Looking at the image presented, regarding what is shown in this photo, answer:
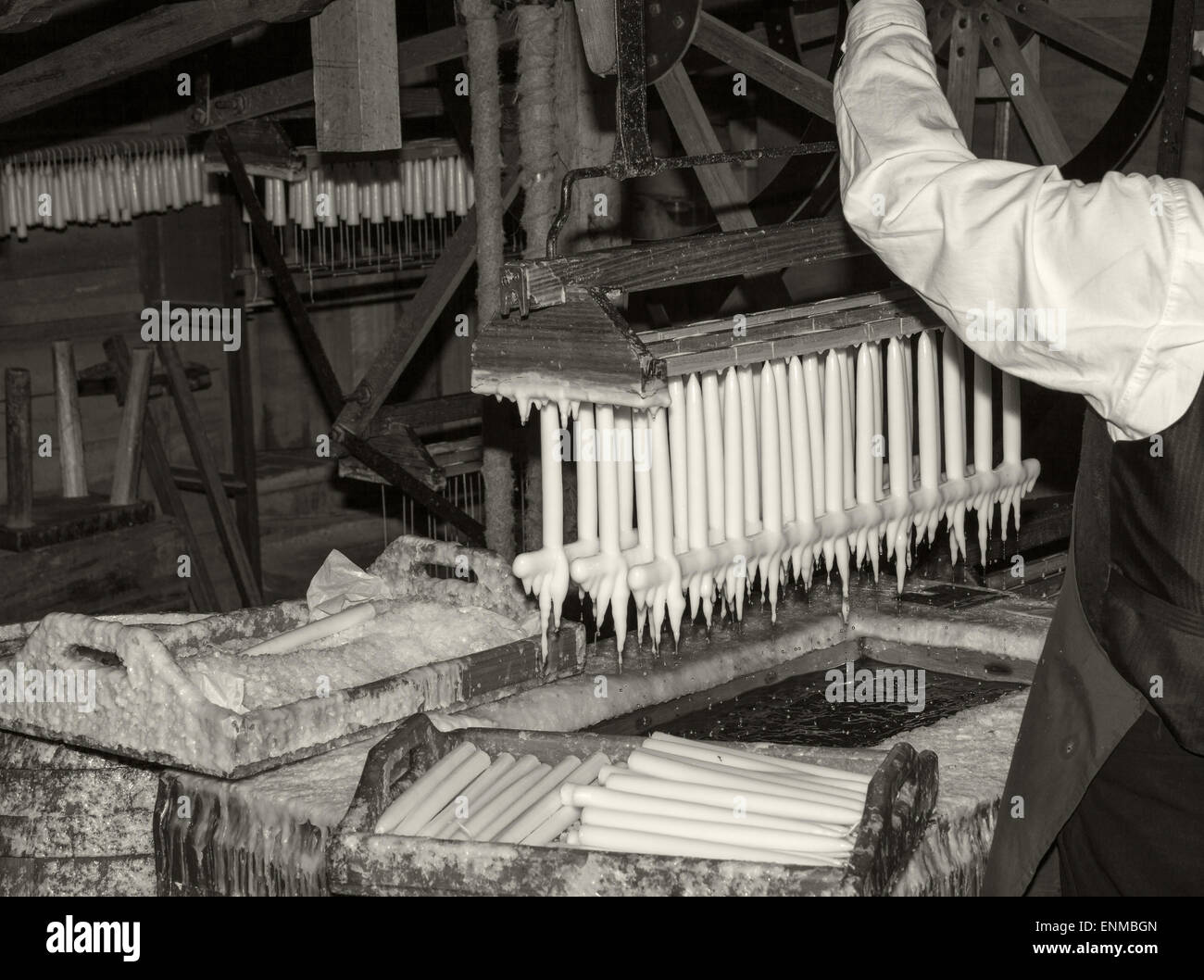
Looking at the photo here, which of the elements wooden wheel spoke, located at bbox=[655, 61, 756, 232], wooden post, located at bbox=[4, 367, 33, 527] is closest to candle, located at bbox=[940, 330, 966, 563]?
wooden wheel spoke, located at bbox=[655, 61, 756, 232]

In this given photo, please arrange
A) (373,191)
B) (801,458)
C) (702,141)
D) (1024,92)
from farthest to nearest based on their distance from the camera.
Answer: (373,191)
(1024,92)
(702,141)
(801,458)

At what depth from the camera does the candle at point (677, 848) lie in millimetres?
2015

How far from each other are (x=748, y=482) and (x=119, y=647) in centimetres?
112

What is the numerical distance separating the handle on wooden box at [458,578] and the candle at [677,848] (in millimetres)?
985

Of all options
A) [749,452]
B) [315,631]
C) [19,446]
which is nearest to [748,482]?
[749,452]

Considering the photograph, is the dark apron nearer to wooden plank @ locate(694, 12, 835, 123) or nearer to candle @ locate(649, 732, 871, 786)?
candle @ locate(649, 732, 871, 786)

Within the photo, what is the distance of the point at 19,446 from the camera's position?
19.4 ft

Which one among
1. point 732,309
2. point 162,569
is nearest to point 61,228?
point 162,569

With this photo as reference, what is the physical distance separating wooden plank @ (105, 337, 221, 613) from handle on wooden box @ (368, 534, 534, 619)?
3309mm

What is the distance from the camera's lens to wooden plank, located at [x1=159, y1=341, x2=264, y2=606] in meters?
6.42

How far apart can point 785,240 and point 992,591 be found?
1.45 m

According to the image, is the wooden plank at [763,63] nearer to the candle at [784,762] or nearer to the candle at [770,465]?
the candle at [770,465]

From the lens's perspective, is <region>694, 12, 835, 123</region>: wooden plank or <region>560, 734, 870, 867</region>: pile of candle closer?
<region>560, 734, 870, 867</region>: pile of candle

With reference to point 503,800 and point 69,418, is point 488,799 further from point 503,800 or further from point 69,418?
point 69,418
